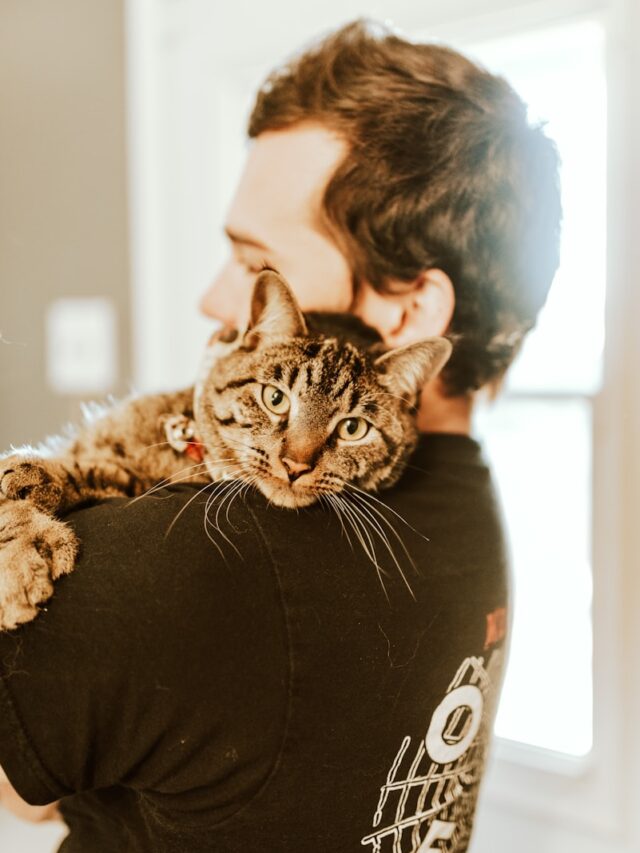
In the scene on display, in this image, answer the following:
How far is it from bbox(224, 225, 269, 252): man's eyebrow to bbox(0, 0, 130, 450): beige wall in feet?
0.72

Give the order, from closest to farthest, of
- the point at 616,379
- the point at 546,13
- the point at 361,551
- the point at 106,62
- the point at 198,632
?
1. the point at 198,632
2. the point at 361,551
3. the point at 546,13
4. the point at 616,379
5. the point at 106,62

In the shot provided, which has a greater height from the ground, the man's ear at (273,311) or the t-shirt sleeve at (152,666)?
the man's ear at (273,311)

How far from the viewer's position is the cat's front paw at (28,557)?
21.8 inches

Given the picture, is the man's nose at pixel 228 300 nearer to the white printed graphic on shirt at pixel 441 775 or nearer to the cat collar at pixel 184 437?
the cat collar at pixel 184 437

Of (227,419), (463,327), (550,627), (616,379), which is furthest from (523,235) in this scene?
(550,627)

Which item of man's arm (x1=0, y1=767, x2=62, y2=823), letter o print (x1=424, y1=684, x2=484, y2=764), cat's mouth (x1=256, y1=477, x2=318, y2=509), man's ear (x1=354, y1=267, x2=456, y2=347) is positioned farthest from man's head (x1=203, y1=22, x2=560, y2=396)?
man's arm (x1=0, y1=767, x2=62, y2=823)

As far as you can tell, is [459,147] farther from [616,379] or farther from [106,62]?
[106,62]

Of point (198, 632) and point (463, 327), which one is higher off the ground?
point (463, 327)

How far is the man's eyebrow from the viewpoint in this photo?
822 mm

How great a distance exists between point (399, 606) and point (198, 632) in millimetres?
202

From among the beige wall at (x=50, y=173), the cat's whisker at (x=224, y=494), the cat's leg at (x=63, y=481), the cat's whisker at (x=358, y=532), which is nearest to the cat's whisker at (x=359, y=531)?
the cat's whisker at (x=358, y=532)

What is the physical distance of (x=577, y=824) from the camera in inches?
50.1

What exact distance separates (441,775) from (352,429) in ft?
1.20

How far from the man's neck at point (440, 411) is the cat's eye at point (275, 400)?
6.4 inches
